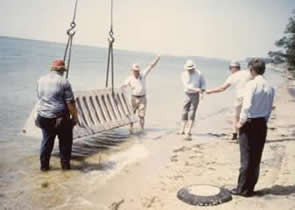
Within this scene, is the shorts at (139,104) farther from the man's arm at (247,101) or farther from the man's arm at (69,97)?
the man's arm at (247,101)

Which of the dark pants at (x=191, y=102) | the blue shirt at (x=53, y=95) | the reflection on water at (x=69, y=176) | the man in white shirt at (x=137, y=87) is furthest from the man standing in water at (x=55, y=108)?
the dark pants at (x=191, y=102)

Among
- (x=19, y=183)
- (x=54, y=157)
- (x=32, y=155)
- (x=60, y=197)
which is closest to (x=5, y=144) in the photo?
(x=32, y=155)

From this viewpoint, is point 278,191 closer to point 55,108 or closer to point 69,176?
point 69,176

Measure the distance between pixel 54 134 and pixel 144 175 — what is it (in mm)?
1941

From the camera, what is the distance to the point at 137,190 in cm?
643

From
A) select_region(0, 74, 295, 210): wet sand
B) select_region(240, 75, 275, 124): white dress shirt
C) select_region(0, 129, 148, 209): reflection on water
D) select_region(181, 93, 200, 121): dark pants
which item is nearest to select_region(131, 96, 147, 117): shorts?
select_region(0, 74, 295, 210): wet sand

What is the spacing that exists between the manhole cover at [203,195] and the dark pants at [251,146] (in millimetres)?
355

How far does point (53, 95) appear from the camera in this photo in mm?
6945

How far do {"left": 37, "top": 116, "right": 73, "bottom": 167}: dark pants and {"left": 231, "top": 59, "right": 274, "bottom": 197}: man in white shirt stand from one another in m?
3.46

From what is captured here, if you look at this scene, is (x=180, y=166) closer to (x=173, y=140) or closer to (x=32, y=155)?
(x=173, y=140)

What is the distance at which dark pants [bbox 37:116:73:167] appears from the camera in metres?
7.14

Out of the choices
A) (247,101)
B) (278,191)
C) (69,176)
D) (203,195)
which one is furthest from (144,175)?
(247,101)

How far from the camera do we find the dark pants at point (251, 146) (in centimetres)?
541

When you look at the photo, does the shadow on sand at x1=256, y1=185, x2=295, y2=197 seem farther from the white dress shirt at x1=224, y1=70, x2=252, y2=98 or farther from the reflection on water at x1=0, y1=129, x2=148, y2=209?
the white dress shirt at x1=224, y1=70, x2=252, y2=98
